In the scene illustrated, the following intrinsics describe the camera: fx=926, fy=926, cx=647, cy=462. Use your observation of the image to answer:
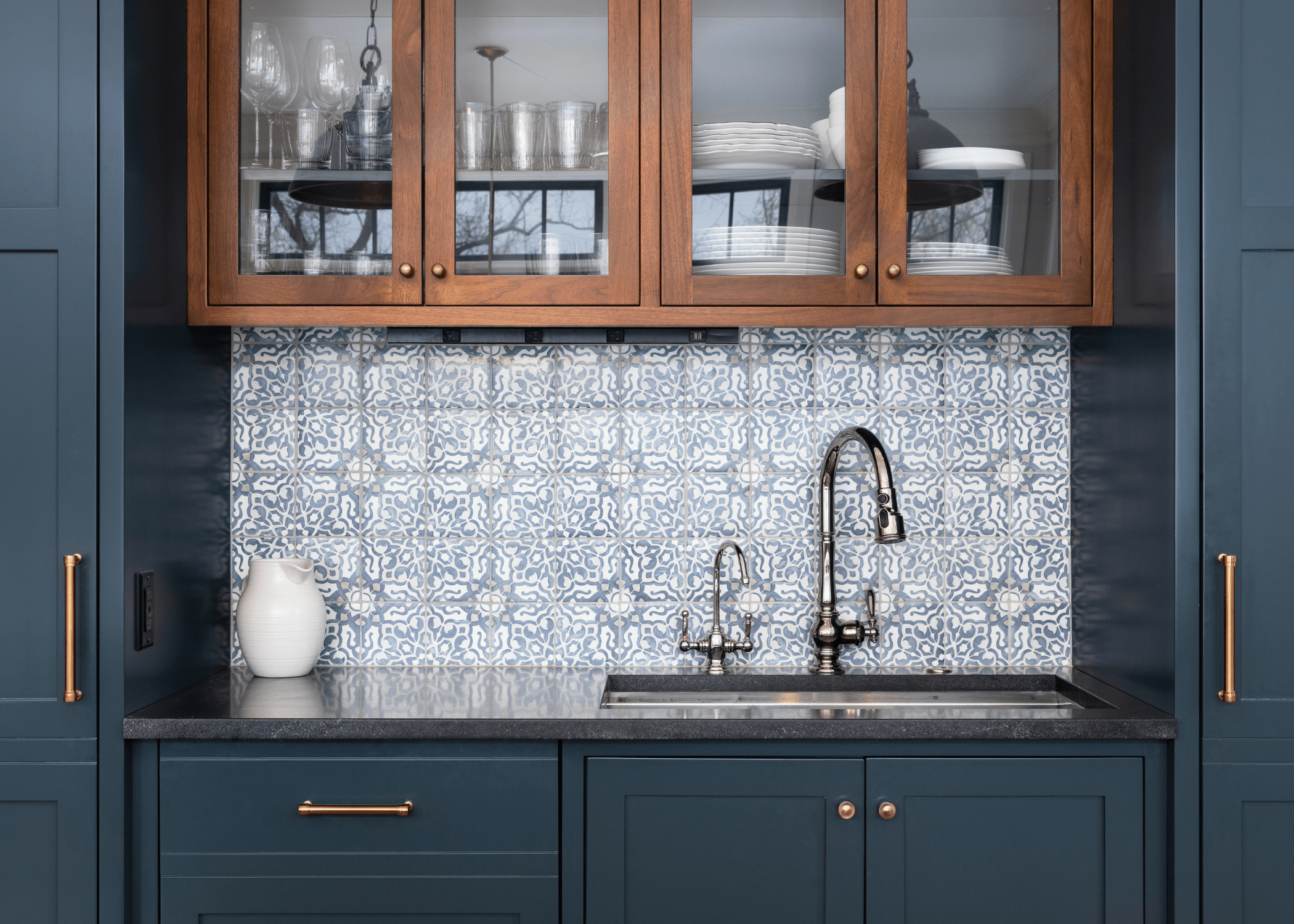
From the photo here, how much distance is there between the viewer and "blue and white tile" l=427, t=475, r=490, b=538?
196 centimetres

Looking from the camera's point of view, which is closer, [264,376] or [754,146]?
[754,146]

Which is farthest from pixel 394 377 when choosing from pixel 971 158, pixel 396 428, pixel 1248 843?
pixel 1248 843

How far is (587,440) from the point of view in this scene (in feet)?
6.44

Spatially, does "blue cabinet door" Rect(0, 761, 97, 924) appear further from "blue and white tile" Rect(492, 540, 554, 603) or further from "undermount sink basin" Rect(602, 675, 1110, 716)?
"undermount sink basin" Rect(602, 675, 1110, 716)

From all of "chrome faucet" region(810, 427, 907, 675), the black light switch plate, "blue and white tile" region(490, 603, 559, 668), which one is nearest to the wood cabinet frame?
"chrome faucet" region(810, 427, 907, 675)

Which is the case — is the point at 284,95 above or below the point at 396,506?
above

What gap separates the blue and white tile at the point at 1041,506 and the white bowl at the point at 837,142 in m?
0.78

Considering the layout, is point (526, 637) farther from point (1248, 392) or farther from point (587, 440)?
point (1248, 392)

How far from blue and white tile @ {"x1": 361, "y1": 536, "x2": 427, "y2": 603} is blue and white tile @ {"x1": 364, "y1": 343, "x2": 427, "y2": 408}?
29 cm

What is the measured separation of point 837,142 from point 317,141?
96 centimetres

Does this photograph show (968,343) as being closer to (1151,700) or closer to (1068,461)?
(1068,461)

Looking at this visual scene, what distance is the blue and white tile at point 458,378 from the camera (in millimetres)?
1966

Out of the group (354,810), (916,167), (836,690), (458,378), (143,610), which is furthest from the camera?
(458,378)

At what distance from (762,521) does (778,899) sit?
0.75 metres
